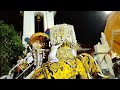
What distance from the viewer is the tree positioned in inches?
122

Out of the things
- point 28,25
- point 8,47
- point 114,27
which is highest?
point 28,25

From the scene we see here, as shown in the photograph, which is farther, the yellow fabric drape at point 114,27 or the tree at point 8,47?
the yellow fabric drape at point 114,27

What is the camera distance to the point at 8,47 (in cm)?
325

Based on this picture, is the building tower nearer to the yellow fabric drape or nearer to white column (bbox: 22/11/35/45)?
white column (bbox: 22/11/35/45)

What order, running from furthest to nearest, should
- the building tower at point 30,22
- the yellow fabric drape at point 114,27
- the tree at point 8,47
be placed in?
the building tower at point 30,22 < the yellow fabric drape at point 114,27 < the tree at point 8,47

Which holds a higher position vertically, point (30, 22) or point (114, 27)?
point (30, 22)

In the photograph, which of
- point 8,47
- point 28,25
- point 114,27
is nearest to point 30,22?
point 28,25

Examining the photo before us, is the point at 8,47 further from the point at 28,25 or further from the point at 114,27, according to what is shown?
the point at 114,27

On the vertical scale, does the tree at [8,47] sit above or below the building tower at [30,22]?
below

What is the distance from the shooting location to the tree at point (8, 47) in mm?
3106

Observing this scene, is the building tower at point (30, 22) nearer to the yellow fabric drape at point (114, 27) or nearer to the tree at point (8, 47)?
the tree at point (8, 47)

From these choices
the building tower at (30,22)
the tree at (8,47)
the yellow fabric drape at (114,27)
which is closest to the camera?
the tree at (8,47)

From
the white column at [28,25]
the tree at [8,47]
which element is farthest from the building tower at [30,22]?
the tree at [8,47]
